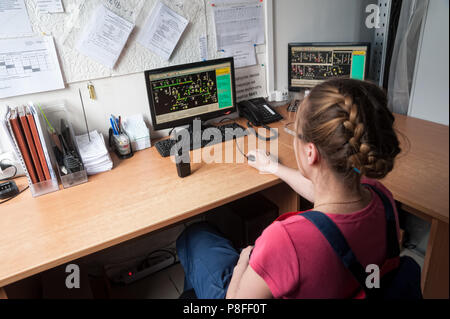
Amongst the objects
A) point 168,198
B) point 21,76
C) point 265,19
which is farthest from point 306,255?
point 265,19

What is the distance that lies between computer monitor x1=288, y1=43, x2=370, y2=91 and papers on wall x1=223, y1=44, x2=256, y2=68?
0.25 metres

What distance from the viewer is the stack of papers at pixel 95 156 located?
4.86ft

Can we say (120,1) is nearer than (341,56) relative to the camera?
Yes

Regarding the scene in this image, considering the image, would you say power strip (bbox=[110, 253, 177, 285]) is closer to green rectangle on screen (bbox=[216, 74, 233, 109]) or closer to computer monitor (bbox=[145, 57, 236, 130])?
computer monitor (bbox=[145, 57, 236, 130])

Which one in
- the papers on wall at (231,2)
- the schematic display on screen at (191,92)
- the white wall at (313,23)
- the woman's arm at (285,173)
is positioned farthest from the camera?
the white wall at (313,23)

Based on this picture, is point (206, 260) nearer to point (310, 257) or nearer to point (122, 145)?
point (310, 257)

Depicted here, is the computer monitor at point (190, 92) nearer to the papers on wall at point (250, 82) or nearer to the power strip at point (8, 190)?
the papers on wall at point (250, 82)

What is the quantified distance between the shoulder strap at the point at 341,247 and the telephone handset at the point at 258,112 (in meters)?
1.21

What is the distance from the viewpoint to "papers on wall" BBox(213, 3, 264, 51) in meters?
1.82

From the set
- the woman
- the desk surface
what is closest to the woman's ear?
the woman

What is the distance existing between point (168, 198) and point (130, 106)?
68cm

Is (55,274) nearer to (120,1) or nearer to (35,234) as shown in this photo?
(35,234)

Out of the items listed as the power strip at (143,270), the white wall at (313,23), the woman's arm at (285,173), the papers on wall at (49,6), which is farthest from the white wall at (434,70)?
the power strip at (143,270)
